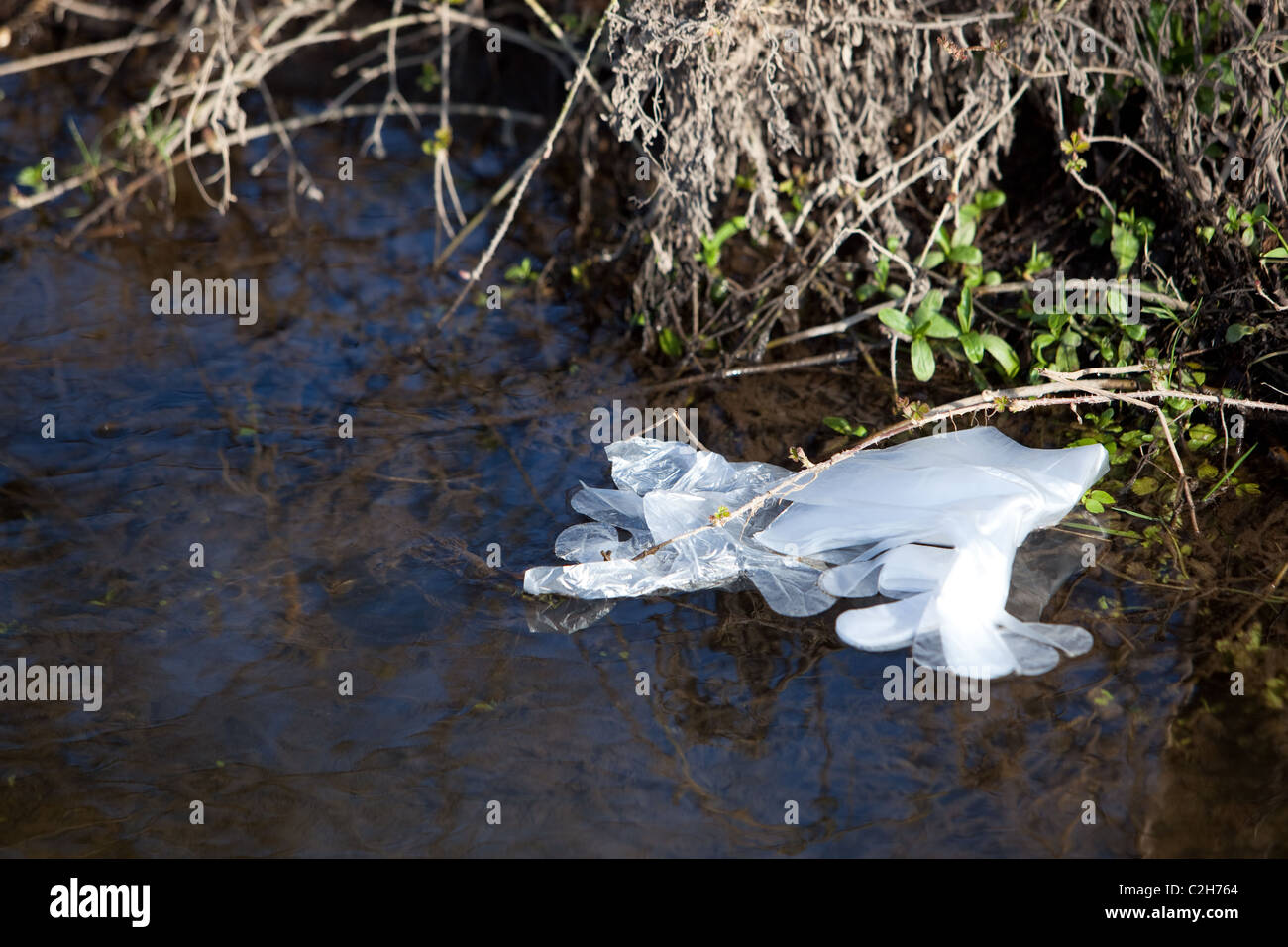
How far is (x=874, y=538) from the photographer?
10.2 ft

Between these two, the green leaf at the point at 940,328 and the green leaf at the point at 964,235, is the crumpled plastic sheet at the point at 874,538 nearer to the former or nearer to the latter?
the green leaf at the point at 940,328

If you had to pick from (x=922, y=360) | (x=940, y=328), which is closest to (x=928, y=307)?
(x=940, y=328)

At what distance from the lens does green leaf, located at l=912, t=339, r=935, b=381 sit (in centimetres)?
362

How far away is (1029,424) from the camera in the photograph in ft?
12.1

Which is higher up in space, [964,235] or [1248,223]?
[964,235]

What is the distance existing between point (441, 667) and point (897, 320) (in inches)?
70.3

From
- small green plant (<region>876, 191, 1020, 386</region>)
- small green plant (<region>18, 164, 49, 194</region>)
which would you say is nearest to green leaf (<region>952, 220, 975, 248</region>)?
small green plant (<region>876, 191, 1020, 386</region>)

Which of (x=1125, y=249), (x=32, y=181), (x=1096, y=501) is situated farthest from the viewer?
(x=32, y=181)

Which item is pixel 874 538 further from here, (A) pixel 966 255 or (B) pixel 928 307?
(A) pixel 966 255

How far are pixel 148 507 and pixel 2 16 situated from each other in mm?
4172

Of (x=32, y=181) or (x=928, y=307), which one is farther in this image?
(x=32, y=181)

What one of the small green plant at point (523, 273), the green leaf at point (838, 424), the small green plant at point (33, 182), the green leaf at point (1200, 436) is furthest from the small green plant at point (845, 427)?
the small green plant at point (33, 182)

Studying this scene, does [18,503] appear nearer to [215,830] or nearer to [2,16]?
[215,830]
